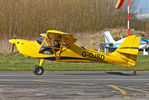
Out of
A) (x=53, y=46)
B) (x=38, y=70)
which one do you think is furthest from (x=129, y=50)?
(x=38, y=70)

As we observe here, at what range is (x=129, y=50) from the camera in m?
13.8

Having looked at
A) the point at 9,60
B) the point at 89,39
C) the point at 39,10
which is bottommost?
the point at 9,60

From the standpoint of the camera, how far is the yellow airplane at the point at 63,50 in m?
13.1

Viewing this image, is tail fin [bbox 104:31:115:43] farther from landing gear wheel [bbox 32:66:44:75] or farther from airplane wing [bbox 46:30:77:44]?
landing gear wheel [bbox 32:66:44:75]

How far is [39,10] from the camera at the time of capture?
80.6 ft

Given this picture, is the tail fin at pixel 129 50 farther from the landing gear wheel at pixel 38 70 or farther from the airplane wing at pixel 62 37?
the landing gear wheel at pixel 38 70

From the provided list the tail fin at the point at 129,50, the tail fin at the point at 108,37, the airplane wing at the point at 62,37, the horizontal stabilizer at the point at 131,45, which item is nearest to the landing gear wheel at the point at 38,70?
the airplane wing at the point at 62,37

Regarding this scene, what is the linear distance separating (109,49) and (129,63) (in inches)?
597

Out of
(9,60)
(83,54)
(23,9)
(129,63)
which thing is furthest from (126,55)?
(23,9)

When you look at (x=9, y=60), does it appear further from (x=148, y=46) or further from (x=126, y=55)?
(x=148, y=46)

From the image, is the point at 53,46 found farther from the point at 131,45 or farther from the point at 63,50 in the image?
the point at 131,45

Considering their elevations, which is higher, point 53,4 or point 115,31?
point 53,4

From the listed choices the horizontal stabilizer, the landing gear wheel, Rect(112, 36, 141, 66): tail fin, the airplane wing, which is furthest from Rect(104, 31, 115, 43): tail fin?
the landing gear wheel

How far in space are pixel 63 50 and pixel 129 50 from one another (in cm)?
325
